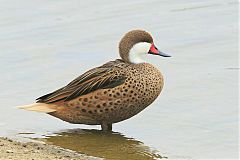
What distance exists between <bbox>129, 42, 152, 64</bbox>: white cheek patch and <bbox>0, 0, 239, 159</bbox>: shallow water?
61cm

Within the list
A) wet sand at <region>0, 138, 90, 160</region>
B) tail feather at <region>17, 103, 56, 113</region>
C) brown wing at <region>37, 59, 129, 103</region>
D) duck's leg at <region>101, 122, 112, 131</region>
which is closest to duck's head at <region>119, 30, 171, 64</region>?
brown wing at <region>37, 59, 129, 103</region>

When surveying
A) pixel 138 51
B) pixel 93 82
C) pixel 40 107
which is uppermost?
pixel 138 51

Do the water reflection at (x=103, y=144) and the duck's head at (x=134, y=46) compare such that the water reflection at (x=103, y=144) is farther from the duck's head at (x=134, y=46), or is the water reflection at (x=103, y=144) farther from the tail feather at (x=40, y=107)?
the duck's head at (x=134, y=46)

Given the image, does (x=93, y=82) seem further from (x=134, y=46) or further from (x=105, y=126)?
(x=134, y=46)

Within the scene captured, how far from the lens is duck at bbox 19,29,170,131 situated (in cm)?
791

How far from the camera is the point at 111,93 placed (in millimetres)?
7895

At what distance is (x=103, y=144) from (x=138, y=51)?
1036mm

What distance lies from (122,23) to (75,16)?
0.82 metres

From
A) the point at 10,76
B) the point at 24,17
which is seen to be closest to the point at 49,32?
the point at 24,17

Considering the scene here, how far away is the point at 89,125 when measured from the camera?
8.41m

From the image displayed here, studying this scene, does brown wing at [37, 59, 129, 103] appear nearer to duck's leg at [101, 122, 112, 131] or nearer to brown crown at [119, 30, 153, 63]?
brown crown at [119, 30, 153, 63]

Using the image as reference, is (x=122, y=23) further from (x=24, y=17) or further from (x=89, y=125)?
(x=89, y=125)

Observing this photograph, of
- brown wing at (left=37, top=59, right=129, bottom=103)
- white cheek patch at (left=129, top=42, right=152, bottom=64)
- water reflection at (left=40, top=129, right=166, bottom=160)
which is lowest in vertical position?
water reflection at (left=40, top=129, right=166, bottom=160)

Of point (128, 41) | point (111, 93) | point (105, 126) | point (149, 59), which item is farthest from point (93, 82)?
point (149, 59)
